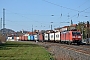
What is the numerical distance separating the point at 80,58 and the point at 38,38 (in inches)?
4191

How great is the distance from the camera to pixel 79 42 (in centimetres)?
A: 5981

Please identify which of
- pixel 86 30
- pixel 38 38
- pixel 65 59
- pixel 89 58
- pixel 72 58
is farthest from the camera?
pixel 38 38

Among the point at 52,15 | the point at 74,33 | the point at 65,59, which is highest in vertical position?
the point at 52,15

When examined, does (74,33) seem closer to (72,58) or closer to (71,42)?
(71,42)

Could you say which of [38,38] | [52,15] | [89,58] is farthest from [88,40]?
[89,58]

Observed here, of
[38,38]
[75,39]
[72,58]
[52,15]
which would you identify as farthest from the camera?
[38,38]

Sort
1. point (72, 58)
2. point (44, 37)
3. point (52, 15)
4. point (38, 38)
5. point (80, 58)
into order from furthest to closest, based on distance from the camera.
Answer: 1. point (38, 38)
2. point (44, 37)
3. point (52, 15)
4. point (72, 58)
5. point (80, 58)

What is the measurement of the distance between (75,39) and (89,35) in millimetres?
39789

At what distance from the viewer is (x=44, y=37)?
4259 inches

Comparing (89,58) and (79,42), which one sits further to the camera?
(79,42)

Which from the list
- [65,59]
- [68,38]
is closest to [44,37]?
[68,38]

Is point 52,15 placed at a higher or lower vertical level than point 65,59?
higher

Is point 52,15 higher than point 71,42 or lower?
higher

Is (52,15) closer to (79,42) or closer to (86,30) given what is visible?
(79,42)
